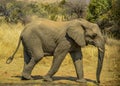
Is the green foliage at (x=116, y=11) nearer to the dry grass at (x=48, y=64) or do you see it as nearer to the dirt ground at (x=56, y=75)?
the dry grass at (x=48, y=64)

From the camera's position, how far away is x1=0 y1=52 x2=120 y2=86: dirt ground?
37.9 feet

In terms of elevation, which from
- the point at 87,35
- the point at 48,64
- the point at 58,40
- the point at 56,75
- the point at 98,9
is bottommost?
the point at 48,64

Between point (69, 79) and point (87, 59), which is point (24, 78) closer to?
point (69, 79)

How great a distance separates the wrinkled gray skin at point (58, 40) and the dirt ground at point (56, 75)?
29 cm

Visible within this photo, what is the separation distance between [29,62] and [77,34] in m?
1.46

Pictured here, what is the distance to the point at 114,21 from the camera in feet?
73.8

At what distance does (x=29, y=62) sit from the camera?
39.4 feet

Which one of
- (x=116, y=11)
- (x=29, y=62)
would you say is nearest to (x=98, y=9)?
(x=116, y=11)

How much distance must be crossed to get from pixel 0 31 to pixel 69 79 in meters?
7.37

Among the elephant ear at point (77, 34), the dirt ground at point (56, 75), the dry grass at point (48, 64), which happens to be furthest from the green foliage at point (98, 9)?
the elephant ear at point (77, 34)

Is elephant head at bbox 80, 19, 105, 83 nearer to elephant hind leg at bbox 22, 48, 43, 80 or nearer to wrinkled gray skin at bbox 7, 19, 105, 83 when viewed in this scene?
wrinkled gray skin at bbox 7, 19, 105, 83

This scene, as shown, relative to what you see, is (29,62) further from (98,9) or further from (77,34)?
(98,9)

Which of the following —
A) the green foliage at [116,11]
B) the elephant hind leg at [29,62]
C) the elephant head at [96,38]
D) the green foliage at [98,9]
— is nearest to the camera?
the elephant head at [96,38]

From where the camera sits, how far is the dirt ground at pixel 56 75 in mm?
11555
